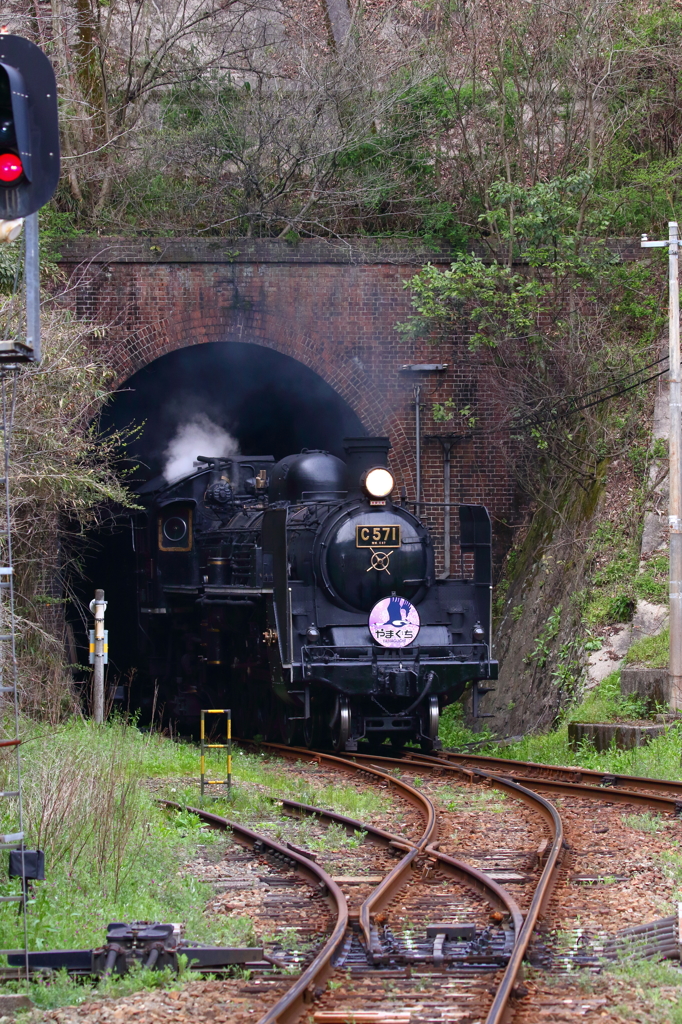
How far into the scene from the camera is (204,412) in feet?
71.0

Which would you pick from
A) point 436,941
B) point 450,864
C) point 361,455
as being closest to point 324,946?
point 436,941

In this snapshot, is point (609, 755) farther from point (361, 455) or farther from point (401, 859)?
point (401, 859)

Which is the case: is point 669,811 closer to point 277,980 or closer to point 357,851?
point 357,851

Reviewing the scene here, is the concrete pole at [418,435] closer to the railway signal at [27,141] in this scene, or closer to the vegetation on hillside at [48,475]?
the vegetation on hillside at [48,475]

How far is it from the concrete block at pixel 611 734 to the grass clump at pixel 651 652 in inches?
42.7

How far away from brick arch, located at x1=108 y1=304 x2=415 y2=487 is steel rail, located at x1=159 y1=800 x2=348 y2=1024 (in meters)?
10.4

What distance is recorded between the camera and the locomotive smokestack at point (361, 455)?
43.4 ft

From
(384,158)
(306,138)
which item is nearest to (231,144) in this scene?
(306,138)

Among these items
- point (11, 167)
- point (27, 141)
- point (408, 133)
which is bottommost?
point (11, 167)

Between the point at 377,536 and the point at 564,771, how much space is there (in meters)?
3.42

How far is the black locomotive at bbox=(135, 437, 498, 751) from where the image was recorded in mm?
12805

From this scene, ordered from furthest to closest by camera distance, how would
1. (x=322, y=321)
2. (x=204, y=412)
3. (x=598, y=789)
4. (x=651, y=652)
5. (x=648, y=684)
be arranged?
(x=204, y=412) < (x=322, y=321) < (x=651, y=652) < (x=648, y=684) < (x=598, y=789)

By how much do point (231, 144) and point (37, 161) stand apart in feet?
50.6

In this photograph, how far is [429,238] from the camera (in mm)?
18969
